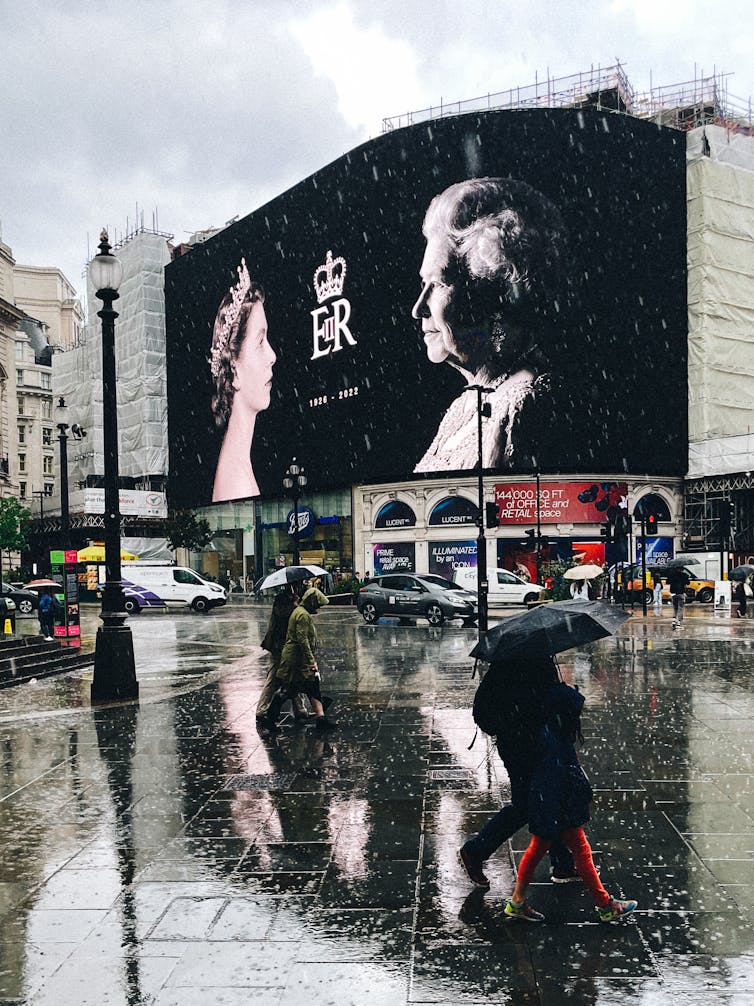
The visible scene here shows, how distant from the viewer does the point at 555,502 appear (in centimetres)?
4728

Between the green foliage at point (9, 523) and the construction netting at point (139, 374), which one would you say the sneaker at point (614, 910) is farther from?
the construction netting at point (139, 374)

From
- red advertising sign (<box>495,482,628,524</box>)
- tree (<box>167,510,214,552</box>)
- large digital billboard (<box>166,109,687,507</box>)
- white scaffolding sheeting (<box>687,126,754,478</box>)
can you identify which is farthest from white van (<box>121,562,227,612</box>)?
white scaffolding sheeting (<box>687,126,754,478</box>)

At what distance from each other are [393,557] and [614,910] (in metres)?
46.0

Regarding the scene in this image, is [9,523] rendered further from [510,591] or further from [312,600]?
[312,600]

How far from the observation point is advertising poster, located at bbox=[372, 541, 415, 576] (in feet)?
163

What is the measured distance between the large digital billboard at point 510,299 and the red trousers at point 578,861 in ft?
134

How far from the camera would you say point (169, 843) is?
584cm

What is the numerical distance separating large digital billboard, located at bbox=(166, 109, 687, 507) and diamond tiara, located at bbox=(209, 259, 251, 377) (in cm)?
946

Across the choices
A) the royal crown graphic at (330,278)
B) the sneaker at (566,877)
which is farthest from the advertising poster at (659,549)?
the sneaker at (566,877)

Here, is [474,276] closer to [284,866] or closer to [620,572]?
[620,572]

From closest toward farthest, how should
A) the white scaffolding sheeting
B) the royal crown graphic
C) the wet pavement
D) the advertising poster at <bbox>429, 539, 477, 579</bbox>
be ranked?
the wet pavement, the advertising poster at <bbox>429, 539, 477, 579</bbox>, the white scaffolding sheeting, the royal crown graphic

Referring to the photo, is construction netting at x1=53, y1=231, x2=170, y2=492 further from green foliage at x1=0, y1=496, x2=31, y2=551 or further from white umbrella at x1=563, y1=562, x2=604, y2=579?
white umbrella at x1=563, y1=562, x2=604, y2=579

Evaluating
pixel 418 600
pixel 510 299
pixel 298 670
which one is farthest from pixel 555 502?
pixel 298 670

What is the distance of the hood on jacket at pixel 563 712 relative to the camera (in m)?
4.61
